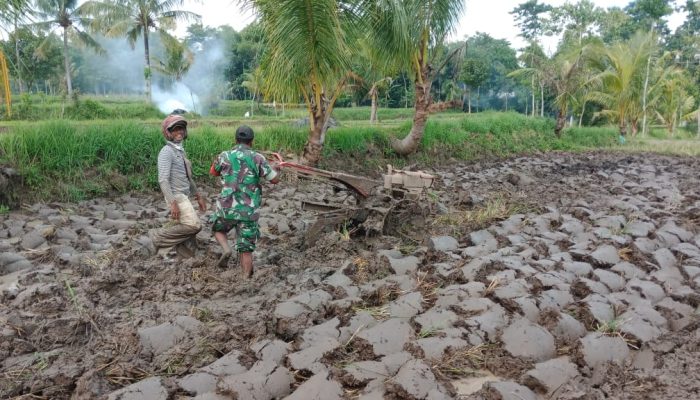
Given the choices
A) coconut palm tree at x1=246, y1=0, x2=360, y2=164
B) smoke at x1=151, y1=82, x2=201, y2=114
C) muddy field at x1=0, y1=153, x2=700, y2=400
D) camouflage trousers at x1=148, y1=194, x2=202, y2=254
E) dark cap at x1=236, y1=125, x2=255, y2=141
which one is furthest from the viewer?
smoke at x1=151, y1=82, x2=201, y2=114

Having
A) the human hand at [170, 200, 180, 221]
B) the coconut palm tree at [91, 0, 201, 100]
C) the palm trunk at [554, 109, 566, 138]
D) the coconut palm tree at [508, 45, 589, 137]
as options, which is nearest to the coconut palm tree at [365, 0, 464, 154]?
the human hand at [170, 200, 180, 221]

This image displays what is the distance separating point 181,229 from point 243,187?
756 mm

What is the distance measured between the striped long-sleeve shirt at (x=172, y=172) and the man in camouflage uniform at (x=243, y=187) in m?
0.35

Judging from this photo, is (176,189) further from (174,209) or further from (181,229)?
(181,229)

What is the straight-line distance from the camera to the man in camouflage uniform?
4.69 metres

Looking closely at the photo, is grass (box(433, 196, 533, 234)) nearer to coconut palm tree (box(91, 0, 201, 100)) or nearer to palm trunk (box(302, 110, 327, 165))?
palm trunk (box(302, 110, 327, 165))

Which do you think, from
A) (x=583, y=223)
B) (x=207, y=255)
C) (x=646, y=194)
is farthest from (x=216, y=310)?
(x=646, y=194)

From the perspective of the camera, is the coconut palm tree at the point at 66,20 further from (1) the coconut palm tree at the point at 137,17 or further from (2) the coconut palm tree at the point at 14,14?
(2) the coconut palm tree at the point at 14,14

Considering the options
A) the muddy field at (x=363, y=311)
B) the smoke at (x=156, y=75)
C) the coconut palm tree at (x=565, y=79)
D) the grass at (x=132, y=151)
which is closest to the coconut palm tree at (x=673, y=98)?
the coconut palm tree at (x=565, y=79)

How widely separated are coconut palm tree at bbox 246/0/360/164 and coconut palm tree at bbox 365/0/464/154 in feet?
2.14

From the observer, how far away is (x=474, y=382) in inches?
120

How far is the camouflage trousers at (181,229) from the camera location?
4.91 meters

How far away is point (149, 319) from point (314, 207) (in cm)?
226

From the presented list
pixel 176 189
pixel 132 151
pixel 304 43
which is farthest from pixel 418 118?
pixel 176 189
